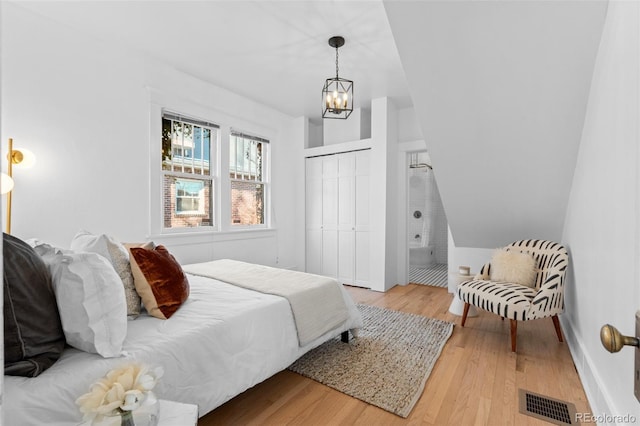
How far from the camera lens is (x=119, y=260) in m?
1.79

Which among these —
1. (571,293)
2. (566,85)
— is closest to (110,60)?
(566,85)

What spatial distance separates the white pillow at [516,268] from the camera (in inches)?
118

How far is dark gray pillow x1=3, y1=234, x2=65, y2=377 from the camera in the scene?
119 centimetres

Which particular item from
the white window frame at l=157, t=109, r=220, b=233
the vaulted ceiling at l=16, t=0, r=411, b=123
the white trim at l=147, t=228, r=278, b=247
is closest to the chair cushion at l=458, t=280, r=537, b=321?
the vaulted ceiling at l=16, t=0, r=411, b=123

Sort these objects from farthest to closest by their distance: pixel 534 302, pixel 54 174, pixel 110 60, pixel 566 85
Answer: pixel 110 60, pixel 54 174, pixel 534 302, pixel 566 85

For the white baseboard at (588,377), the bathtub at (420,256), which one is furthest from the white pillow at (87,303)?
the bathtub at (420,256)

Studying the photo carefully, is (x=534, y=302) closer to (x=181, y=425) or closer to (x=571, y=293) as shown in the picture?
(x=571, y=293)

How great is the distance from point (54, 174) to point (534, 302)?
12.9 ft

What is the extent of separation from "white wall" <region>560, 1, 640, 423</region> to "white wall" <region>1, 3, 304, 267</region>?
3.57 meters

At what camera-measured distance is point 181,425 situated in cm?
113

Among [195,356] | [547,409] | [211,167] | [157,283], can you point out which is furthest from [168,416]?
[211,167]

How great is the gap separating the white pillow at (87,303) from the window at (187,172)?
240 cm

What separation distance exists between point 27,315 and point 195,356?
681 mm

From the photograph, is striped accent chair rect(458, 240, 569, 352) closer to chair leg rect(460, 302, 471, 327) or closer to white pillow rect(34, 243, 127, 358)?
chair leg rect(460, 302, 471, 327)
